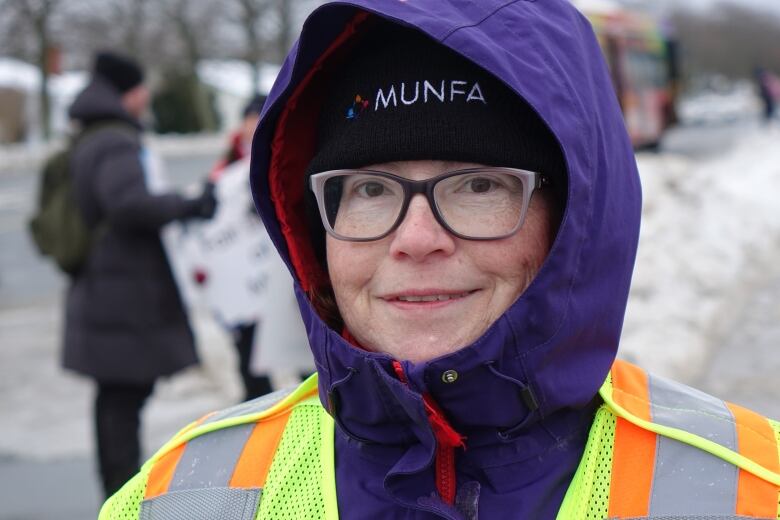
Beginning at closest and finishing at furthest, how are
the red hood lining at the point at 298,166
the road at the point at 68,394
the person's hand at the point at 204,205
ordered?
1. the red hood lining at the point at 298,166
2. the person's hand at the point at 204,205
3. the road at the point at 68,394

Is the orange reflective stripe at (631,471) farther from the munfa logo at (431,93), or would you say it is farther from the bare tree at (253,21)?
the bare tree at (253,21)

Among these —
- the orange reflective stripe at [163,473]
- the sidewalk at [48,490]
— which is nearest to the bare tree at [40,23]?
the sidewalk at [48,490]

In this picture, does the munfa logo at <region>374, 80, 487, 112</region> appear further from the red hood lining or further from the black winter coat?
the black winter coat

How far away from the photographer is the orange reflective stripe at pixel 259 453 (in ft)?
5.43

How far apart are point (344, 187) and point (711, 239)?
7.95 meters

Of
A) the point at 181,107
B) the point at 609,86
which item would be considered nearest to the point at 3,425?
the point at 609,86

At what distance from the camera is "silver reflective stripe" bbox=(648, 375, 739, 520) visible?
1.44 m

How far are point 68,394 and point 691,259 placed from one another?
16.2ft

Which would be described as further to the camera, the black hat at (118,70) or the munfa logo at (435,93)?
the black hat at (118,70)

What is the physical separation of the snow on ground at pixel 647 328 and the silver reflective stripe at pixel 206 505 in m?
3.80

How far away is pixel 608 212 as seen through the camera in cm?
154

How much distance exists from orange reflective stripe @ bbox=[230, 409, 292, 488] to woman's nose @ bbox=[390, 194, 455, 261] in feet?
1.41

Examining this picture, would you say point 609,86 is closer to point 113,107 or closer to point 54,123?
point 113,107

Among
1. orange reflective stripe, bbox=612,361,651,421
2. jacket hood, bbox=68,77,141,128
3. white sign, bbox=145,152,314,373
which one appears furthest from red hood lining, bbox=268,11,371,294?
jacket hood, bbox=68,77,141,128
